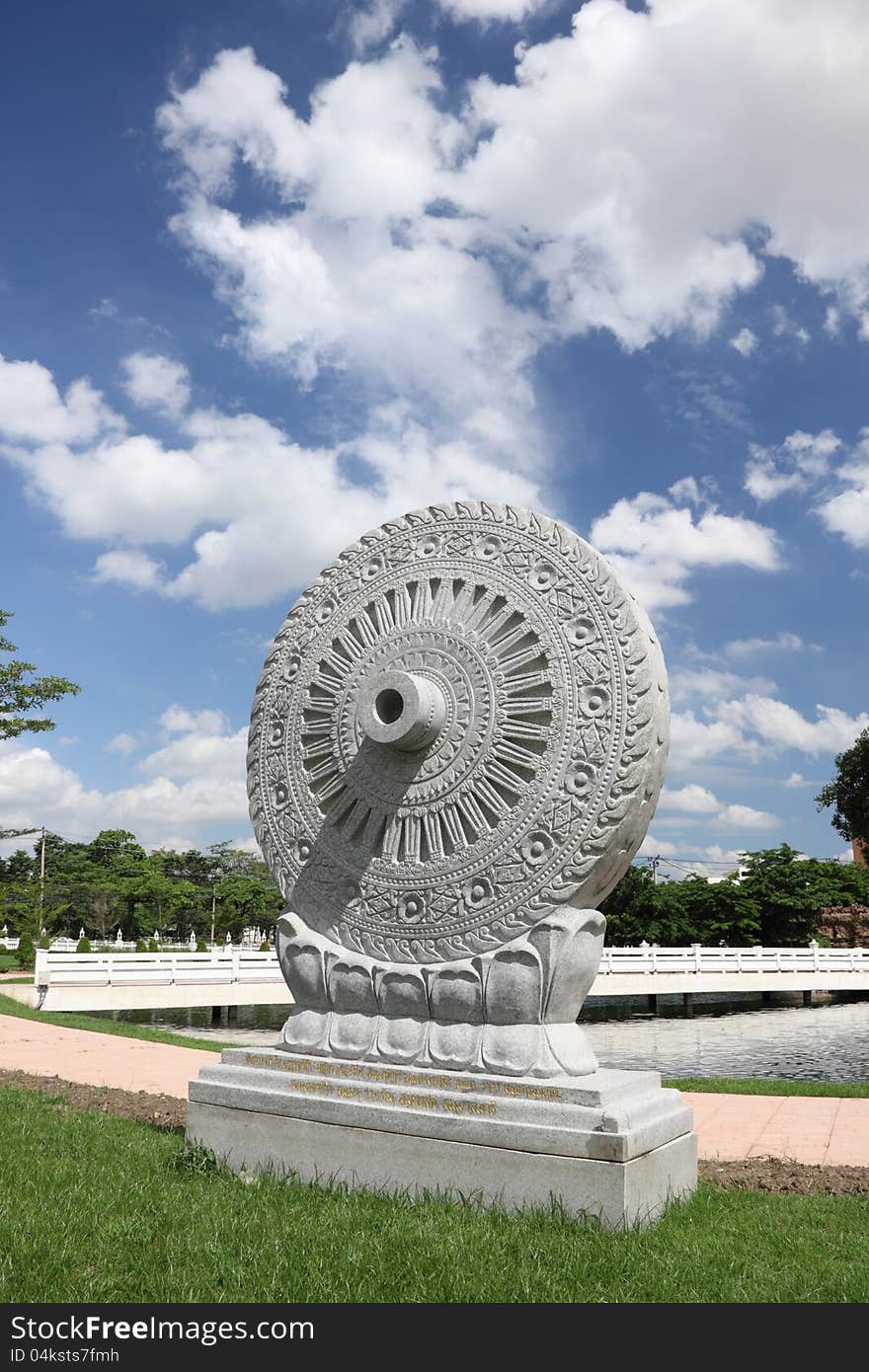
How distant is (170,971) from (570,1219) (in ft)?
51.2

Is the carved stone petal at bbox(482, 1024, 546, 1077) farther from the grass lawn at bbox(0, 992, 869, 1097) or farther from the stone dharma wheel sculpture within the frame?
the grass lawn at bbox(0, 992, 869, 1097)

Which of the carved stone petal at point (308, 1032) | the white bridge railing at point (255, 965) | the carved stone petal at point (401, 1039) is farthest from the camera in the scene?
the white bridge railing at point (255, 965)

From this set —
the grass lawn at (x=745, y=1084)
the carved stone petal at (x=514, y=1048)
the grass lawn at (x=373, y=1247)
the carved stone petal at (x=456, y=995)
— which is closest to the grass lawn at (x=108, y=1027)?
the grass lawn at (x=745, y=1084)

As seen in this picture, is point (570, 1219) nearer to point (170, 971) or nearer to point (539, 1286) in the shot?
point (539, 1286)

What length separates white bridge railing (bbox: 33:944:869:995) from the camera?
1788 cm

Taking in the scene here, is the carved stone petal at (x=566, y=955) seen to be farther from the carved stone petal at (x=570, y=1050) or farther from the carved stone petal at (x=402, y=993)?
the carved stone petal at (x=402, y=993)

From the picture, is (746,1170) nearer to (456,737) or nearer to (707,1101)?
(456,737)

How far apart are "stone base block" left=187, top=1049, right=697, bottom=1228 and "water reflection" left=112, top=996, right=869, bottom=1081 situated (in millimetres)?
7786

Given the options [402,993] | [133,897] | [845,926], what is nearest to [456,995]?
[402,993]

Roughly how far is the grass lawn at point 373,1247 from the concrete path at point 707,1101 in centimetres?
176

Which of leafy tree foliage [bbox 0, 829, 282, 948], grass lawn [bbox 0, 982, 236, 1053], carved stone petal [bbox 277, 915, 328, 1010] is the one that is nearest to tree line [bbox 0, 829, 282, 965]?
leafy tree foliage [bbox 0, 829, 282, 948]

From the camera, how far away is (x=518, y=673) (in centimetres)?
535

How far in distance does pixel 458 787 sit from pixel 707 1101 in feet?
16.5

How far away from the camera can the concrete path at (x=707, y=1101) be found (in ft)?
21.9
